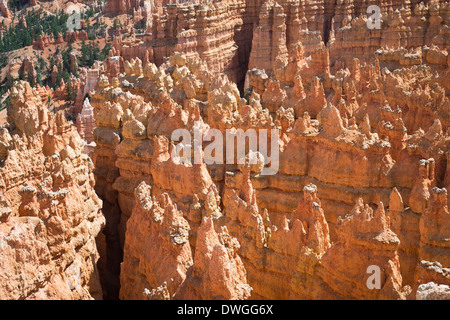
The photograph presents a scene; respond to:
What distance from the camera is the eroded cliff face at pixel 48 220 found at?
8.20 metres

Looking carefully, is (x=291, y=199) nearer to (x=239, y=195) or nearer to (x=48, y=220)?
(x=239, y=195)

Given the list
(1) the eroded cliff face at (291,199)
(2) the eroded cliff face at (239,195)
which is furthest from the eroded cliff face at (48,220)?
(1) the eroded cliff face at (291,199)

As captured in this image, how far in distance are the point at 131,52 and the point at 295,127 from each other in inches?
928

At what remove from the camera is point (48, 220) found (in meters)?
10.2

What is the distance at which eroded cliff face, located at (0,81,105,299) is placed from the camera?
26.9ft

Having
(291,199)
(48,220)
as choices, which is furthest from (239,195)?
(48,220)

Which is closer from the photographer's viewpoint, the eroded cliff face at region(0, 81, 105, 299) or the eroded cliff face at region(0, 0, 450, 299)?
the eroded cliff face at region(0, 81, 105, 299)

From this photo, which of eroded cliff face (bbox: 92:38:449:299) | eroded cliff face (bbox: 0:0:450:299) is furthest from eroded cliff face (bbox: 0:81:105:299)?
eroded cliff face (bbox: 92:38:449:299)

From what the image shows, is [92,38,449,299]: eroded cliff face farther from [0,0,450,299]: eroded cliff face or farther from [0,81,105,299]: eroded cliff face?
[0,81,105,299]: eroded cliff face

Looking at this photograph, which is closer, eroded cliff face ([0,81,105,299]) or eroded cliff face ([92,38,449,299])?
eroded cliff face ([0,81,105,299])

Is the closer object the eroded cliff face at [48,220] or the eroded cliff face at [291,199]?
the eroded cliff face at [48,220]

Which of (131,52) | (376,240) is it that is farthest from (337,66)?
(376,240)

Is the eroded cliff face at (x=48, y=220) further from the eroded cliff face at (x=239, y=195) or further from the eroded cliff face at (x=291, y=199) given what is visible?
the eroded cliff face at (x=291, y=199)
